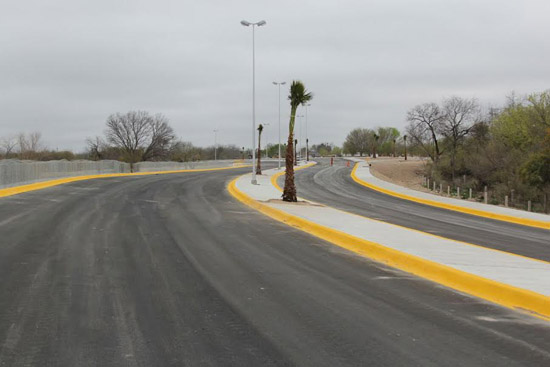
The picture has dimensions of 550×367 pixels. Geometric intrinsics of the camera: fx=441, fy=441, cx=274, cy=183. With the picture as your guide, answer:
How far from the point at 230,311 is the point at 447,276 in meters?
3.68

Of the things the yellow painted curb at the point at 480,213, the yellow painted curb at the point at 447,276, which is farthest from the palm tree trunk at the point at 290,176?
the yellow painted curb at the point at 480,213

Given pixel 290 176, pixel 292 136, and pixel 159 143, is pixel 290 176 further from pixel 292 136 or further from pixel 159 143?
pixel 159 143

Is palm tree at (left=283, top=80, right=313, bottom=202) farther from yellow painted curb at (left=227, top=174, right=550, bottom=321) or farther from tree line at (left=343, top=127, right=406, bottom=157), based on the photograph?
tree line at (left=343, top=127, right=406, bottom=157)

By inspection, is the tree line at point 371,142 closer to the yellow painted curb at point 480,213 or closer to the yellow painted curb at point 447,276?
the yellow painted curb at point 480,213

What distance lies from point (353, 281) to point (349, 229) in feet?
16.2

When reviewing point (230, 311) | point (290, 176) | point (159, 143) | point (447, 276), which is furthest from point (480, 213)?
point (159, 143)

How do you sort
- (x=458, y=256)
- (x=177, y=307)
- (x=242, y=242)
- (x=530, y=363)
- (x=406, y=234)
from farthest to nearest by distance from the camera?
(x=406, y=234) → (x=242, y=242) → (x=458, y=256) → (x=177, y=307) → (x=530, y=363)

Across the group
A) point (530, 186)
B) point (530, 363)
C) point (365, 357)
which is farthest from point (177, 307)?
point (530, 186)

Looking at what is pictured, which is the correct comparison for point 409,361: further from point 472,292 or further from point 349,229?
point 349,229

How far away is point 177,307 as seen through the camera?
533cm

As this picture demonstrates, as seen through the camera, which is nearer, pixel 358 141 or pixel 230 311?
pixel 230 311

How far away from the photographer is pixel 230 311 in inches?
206

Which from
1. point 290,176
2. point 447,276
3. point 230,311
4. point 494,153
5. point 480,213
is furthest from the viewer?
point 494,153

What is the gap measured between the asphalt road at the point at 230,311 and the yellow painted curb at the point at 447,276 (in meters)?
0.34
